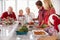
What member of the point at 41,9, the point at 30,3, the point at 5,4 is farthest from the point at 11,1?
the point at 41,9

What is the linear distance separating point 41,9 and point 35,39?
3.85 feet

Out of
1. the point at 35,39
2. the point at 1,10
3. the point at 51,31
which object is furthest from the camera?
the point at 1,10

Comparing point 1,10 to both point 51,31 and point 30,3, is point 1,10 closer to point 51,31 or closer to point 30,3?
point 30,3

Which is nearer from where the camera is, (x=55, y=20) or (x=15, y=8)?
(x=55, y=20)

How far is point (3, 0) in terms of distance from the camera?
4.62 m

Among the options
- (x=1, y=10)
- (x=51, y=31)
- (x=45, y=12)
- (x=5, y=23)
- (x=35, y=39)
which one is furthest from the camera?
(x=1, y=10)

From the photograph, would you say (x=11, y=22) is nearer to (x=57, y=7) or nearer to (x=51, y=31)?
(x=51, y=31)

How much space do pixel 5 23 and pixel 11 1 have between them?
8.35 feet

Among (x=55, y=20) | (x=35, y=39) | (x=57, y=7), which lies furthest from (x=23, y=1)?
(x=35, y=39)

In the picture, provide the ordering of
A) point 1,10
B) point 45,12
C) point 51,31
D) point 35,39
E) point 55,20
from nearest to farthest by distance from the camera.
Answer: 1. point 35,39
2. point 51,31
3. point 55,20
4. point 45,12
5. point 1,10

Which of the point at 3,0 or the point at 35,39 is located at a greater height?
the point at 3,0

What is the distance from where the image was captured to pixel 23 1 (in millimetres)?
4605

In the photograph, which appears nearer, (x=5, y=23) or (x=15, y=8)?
(x=5, y=23)

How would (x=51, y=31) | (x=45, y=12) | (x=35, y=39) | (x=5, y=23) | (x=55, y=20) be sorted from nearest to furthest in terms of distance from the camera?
(x=35, y=39), (x=51, y=31), (x=55, y=20), (x=5, y=23), (x=45, y=12)
